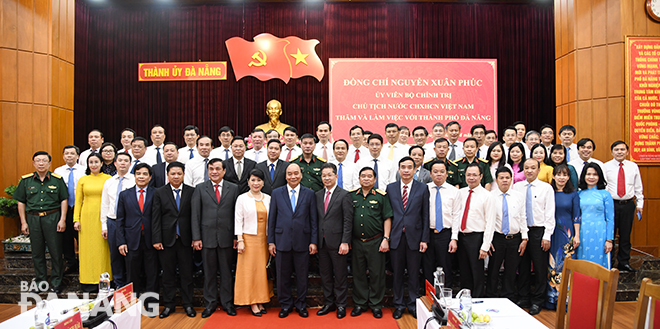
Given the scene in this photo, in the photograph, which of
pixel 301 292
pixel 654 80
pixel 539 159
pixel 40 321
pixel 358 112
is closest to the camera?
pixel 40 321

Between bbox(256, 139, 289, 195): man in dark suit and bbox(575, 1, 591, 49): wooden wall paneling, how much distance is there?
5.11 m

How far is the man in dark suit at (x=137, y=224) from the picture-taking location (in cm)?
379

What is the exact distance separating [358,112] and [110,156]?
458 cm

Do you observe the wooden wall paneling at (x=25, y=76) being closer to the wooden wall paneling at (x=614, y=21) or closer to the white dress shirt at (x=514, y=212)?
the white dress shirt at (x=514, y=212)

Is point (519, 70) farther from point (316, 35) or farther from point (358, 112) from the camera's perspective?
point (316, 35)

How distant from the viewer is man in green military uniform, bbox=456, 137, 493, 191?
4078mm

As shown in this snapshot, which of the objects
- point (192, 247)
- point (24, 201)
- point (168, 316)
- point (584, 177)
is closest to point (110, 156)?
point (24, 201)

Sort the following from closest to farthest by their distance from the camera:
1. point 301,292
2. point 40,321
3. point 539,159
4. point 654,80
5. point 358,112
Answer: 1. point 40,321
2. point 301,292
3. point 539,159
4. point 654,80
5. point 358,112

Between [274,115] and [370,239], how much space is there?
4448mm

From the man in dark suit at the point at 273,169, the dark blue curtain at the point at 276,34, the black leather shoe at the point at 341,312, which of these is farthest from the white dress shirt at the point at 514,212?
the dark blue curtain at the point at 276,34

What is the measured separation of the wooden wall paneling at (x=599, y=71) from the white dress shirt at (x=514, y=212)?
10.8 feet

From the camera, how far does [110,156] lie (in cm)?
444

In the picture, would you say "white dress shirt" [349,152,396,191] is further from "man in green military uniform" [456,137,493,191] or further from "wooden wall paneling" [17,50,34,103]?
"wooden wall paneling" [17,50,34,103]

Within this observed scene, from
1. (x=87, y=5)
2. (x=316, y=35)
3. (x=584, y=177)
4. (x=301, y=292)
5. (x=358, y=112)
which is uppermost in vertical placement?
(x=87, y=5)
